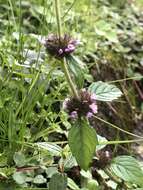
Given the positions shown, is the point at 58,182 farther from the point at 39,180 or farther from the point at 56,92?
the point at 56,92

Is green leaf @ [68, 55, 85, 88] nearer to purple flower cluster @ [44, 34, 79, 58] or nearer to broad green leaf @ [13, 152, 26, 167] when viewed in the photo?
purple flower cluster @ [44, 34, 79, 58]

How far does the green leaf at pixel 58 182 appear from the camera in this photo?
1.02 meters

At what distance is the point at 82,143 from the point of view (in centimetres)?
97

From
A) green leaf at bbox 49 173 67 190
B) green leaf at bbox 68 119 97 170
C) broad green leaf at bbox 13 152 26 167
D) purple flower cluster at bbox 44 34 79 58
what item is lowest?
green leaf at bbox 49 173 67 190

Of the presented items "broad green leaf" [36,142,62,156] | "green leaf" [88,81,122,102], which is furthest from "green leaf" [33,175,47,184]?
"green leaf" [88,81,122,102]

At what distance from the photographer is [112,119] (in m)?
1.70

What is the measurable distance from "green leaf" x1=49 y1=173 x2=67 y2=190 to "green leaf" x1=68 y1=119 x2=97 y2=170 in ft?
0.25

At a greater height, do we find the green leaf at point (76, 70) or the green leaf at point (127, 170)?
the green leaf at point (76, 70)

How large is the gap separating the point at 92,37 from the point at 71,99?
0.90 metres

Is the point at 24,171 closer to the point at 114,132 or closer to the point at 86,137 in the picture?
the point at 86,137

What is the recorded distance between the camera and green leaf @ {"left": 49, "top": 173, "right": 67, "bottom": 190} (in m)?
1.02

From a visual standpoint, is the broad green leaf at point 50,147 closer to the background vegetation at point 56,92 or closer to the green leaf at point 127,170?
the background vegetation at point 56,92

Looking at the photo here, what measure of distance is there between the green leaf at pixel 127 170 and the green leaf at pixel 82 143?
0.28 feet

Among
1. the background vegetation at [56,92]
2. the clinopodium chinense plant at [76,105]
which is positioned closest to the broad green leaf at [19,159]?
the background vegetation at [56,92]
